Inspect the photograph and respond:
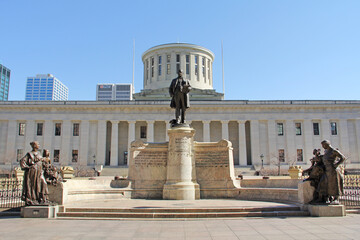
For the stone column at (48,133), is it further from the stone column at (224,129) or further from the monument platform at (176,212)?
the monument platform at (176,212)

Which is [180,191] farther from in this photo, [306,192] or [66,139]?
[66,139]

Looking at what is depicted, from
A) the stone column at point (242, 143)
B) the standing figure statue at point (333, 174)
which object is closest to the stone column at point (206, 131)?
the stone column at point (242, 143)

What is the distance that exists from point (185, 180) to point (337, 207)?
6384mm

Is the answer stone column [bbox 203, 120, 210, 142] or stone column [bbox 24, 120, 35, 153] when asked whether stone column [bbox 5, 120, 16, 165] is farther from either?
stone column [bbox 203, 120, 210, 142]

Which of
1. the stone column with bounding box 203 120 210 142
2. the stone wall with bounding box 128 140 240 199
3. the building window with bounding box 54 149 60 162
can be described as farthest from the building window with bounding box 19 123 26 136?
the stone wall with bounding box 128 140 240 199

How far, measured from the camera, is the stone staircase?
415 inches

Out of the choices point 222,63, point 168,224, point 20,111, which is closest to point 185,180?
point 168,224

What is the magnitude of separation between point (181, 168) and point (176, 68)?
59240 millimetres

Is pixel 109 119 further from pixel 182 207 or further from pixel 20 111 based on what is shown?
pixel 182 207

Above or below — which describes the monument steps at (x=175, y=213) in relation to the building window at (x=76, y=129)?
below

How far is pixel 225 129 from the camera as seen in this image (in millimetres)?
58344

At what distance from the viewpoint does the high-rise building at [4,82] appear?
558 ft

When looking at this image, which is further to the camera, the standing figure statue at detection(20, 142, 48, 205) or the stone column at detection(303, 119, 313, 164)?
the stone column at detection(303, 119, 313, 164)

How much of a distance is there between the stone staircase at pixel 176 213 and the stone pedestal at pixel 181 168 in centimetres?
337
